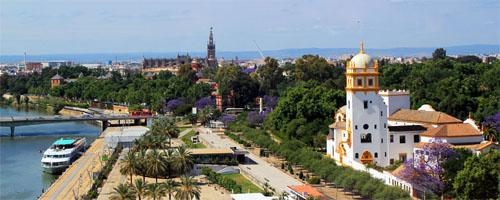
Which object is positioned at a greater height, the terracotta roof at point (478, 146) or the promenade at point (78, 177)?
the terracotta roof at point (478, 146)

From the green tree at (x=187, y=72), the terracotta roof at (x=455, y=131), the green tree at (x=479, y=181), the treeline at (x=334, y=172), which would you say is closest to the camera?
the green tree at (x=479, y=181)

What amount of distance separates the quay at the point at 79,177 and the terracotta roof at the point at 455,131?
78.2 ft

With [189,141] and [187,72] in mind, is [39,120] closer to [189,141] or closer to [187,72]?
[189,141]

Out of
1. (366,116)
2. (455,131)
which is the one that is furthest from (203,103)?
(455,131)

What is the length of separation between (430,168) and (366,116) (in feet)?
30.2

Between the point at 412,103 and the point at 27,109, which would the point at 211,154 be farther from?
the point at 27,109

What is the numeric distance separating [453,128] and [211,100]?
57.9 meters

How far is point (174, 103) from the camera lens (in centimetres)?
9850

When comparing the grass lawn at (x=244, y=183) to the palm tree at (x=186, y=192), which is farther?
the grass lawn at (x=244, y=183)

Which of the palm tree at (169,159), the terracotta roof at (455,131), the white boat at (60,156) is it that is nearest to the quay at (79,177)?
the white boat at (60,156)

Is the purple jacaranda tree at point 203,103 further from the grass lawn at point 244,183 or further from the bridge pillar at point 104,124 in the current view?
the grass lawn at point 244,183

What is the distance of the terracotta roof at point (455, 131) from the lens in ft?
145

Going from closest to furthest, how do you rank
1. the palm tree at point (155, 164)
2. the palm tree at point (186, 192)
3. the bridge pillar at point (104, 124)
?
the palm tree at point (186, 192) < the palm tree at point (155, 164) < the bridge pillar at point (104, 124)

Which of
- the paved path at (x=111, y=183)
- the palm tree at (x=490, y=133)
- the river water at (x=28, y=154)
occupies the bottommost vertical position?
the river water at (x=28, y=154)
